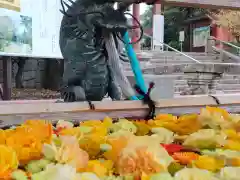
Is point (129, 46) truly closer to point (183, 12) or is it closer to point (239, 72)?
point (239, 72)

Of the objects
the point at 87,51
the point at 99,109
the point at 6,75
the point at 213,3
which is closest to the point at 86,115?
the point at 99,109

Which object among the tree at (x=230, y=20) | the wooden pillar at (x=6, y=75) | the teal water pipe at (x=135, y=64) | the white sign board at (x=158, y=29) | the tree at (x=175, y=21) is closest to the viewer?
the teal water pipe at (x=135, y=64)

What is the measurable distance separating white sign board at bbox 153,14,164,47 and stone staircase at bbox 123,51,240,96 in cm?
49

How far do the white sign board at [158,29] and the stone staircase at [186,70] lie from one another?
A: 0.49 metres

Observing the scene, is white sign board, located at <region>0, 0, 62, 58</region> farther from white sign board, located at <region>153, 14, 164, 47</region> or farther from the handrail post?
the handrail post

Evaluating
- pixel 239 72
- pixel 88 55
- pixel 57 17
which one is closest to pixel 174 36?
pixel 239 72

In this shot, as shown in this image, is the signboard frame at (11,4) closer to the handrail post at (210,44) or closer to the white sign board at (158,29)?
the white sign board at (158,29)

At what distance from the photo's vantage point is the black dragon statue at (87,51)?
2.28 meters

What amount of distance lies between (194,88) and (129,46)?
3.24 metres

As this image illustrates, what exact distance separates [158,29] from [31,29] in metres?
10.3

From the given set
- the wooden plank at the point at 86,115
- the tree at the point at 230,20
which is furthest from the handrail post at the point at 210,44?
the wooden plank at the point at 86,115

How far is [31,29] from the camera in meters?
5.39

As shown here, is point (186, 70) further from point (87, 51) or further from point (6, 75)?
point (87, 51)

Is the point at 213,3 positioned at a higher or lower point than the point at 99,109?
higher
